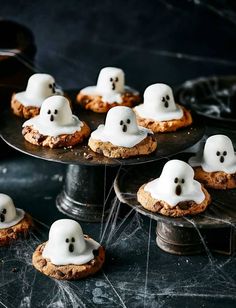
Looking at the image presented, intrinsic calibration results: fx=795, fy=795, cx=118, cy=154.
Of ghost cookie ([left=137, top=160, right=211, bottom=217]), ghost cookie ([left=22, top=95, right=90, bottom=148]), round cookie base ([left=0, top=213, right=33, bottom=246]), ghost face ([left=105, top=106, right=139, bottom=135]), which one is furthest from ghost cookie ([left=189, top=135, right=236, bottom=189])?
round cookie base ([left=0, top=213, right=33, bottom=246])

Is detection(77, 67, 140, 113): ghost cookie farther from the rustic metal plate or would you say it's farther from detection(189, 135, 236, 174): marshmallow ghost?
detection(189, 135, 236, 174): marshmallow ghost

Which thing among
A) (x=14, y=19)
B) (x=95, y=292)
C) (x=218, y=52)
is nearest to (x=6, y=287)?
(x=95, y=292)

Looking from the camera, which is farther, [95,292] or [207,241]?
[207,241]

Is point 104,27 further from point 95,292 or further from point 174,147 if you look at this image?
point 95,292

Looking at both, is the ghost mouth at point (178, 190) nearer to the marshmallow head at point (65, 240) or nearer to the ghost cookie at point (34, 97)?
the marshmallow head at point (65, 240)

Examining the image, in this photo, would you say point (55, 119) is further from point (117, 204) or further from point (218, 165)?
point (218, 165)

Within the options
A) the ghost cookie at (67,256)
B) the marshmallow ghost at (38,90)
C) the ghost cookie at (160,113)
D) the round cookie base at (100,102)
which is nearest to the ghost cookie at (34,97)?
the marshmallow ghost at (38,90)
